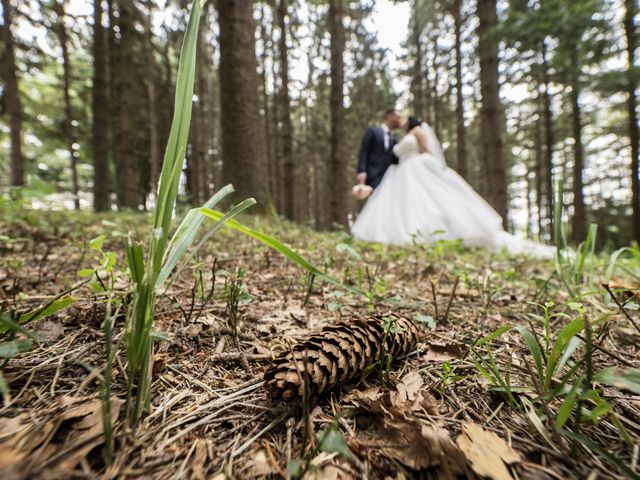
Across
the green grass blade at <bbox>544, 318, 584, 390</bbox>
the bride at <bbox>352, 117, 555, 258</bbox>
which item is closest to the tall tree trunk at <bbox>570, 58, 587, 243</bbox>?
the bride at <bbox>352, 117, 555, 258</bbox>

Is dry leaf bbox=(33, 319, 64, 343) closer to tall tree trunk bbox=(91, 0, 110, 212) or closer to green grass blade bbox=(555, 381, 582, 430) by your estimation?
green grass blade bbox=(555, 381, 582, 430)

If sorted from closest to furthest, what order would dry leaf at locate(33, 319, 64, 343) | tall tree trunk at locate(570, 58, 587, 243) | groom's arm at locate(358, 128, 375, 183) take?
dry leaf at locate(33, 319, 64, 343) → groom's arm at locate(358, 128, 375, 183) → tall tree trunk at locate(570, 58, 587, 243)

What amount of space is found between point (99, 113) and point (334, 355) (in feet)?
27.1

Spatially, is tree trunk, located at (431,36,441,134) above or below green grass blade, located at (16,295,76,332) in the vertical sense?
above

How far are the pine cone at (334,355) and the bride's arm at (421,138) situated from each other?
15.9 ft

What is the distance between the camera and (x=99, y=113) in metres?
6.61

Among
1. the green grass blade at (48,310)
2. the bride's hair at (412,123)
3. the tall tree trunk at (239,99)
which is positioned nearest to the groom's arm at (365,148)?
the bride's hair at (412,123)

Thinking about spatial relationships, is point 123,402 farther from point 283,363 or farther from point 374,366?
point 374,366

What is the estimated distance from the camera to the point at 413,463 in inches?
22.0

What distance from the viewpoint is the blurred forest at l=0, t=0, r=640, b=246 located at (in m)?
4.43

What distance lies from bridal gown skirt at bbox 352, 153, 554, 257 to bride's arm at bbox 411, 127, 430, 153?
0.64ft

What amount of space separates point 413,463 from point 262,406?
13.8 inches

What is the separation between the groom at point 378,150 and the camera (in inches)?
222

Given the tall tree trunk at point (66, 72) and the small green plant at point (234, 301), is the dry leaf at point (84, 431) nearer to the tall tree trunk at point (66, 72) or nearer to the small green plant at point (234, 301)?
the small green plant at point (234, 301)
